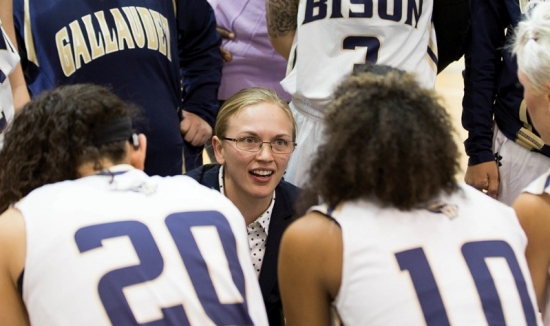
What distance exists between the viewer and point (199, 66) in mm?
3395

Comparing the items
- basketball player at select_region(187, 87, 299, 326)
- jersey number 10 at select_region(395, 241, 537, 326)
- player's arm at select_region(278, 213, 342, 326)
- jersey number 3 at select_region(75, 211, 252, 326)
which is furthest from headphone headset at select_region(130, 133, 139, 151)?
basketball player at select_region(187, 87, 299, 326)

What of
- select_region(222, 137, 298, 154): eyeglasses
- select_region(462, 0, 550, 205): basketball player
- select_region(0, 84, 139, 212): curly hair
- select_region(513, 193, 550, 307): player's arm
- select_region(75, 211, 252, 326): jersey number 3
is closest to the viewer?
select_region(75, 211, 252, 326): jersey number 3

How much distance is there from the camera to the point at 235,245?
1.71 m

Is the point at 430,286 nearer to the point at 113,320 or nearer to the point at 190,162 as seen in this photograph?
the point at 113,320

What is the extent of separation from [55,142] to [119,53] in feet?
4.02

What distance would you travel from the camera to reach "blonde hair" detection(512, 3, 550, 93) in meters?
2.00

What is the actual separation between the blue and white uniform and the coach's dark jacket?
0.88ft

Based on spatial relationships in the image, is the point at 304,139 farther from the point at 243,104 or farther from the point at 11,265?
the point at 11,265

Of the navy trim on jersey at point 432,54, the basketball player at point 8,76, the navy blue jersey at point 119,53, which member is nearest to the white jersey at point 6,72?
the basketball player at point 8,76

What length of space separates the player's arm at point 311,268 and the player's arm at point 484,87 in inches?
56.8

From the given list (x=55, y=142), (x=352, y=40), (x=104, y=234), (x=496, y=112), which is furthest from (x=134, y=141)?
(x=496, y=112)

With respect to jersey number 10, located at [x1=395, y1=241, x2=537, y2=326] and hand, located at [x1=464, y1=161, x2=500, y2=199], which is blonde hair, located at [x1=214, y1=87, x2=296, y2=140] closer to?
hand, located at [x1=464, y1=161, x2=500, y2=199]

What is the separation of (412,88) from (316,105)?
51.6 inches

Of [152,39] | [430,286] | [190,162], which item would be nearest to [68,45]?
[152,39]
